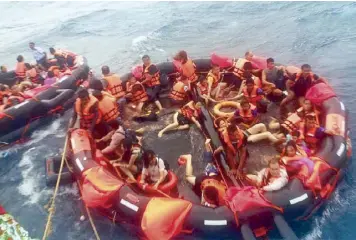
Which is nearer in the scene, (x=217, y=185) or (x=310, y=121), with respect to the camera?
(x=217, y=185)

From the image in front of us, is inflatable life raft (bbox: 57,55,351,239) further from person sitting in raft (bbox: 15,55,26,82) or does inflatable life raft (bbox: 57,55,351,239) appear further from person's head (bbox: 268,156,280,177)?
person sitting in raft (bbox: 15,55,26,82)

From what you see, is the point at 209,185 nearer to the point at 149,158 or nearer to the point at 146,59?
the point at 149,158

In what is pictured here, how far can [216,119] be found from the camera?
22.9ft

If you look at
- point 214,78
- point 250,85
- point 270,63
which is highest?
point 270,63

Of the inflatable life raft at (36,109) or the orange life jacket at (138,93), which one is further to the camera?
the orange life jacket at (138,93)

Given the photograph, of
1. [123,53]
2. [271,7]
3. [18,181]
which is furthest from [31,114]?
[271,7]

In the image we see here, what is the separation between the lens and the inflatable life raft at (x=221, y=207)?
15.0ft

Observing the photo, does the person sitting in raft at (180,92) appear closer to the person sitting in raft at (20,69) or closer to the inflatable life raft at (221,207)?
the inflatable life raft at (221,207)

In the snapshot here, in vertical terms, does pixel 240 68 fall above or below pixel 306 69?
below

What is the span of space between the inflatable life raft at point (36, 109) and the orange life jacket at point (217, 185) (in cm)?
555

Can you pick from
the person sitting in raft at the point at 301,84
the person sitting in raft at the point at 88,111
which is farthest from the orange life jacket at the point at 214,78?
the person sitting in raft at the point at 88,111

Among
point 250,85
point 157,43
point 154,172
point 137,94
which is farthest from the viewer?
point 157,43

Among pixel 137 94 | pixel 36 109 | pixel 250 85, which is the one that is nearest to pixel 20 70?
pixel 36 109

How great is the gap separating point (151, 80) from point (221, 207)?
182 inches
